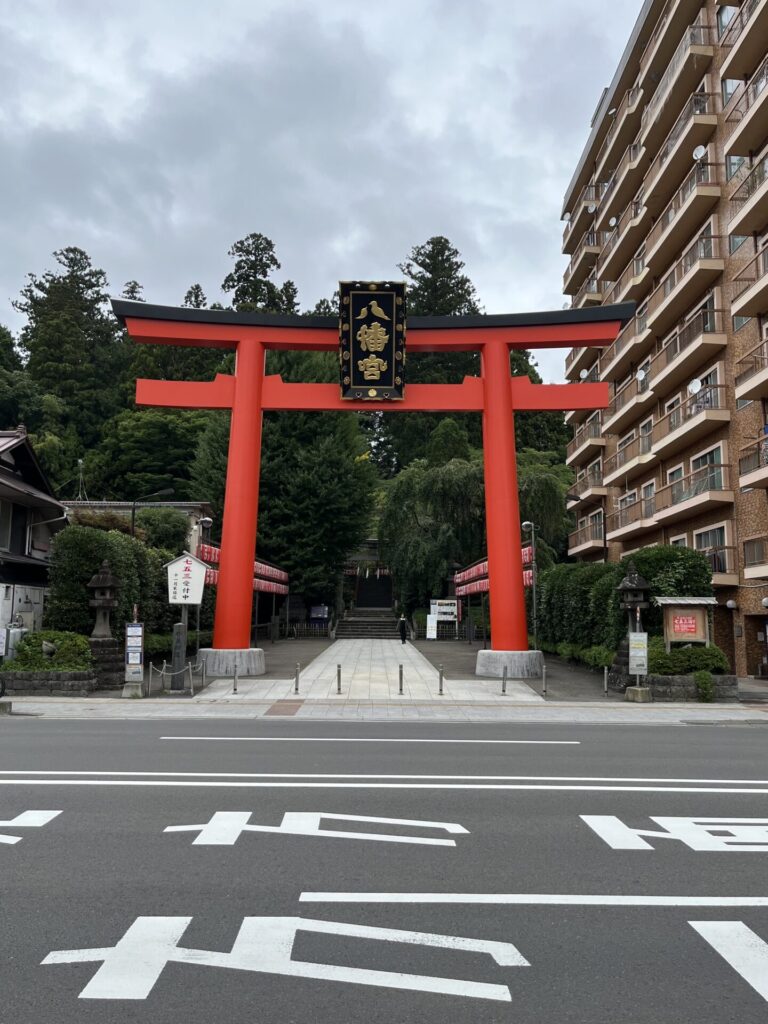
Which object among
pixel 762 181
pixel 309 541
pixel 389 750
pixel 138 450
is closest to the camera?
pixel 389 750

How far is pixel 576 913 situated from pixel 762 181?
88.6 ft

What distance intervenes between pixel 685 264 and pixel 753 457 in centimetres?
972

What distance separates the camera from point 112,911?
17.0ft

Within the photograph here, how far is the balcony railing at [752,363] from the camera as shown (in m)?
26.1

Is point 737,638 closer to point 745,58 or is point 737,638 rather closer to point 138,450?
point 745,58

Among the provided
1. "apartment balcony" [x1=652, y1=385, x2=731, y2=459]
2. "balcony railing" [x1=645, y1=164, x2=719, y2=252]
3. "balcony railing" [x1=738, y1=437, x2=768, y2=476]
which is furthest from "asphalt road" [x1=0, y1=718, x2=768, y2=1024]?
"balcony railing" [x1=645, y1=164, x2=719, y2=252]

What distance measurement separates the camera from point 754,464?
2711 cm

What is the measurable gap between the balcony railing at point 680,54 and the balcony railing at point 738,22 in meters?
1.05

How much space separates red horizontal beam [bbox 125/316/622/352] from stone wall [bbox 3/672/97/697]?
1130 cm

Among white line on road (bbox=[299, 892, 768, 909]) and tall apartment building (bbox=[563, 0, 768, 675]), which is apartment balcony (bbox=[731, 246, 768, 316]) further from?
white line on road (bbox=[299, 892, 768, 909])

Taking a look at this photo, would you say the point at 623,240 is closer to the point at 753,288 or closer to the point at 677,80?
the point at 677,80

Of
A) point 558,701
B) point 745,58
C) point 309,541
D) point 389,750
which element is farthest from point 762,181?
point 309,541

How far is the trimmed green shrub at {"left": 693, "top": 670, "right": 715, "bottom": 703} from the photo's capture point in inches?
800

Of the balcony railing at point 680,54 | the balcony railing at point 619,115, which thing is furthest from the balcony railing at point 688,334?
the balcony railing at point 619,115
